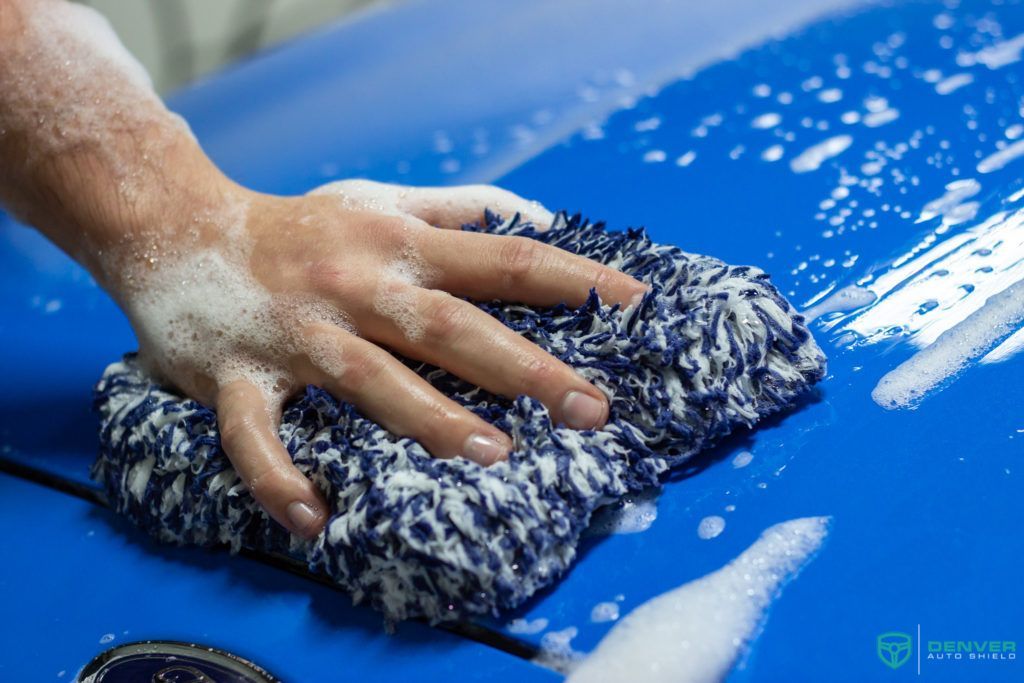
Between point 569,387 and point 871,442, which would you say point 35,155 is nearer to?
point 569,387

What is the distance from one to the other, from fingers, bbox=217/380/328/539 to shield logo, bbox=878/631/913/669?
384 millimetres

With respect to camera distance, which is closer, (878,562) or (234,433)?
(878,562)

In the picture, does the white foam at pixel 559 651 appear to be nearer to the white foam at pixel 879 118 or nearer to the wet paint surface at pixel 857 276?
the wet paint surface at pixel 857 276

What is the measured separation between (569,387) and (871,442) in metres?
0.22

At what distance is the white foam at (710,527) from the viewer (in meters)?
0.66

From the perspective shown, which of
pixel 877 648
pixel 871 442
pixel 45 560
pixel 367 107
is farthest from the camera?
pixel 367 107

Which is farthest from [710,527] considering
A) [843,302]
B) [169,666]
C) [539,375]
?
[169,666]

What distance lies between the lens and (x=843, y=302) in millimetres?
834

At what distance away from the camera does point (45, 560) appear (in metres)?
0.82

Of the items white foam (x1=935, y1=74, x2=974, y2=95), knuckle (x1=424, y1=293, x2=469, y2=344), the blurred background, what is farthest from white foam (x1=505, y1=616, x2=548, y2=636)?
the blurred background

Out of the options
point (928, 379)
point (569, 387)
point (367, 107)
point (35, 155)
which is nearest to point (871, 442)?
point (928, 379)

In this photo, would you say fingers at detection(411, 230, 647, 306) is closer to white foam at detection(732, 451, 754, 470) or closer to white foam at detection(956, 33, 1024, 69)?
white foam at detection(732, 451, 754, 470)

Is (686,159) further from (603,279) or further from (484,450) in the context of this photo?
(484,450)

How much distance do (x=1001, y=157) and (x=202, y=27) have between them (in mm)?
1685
